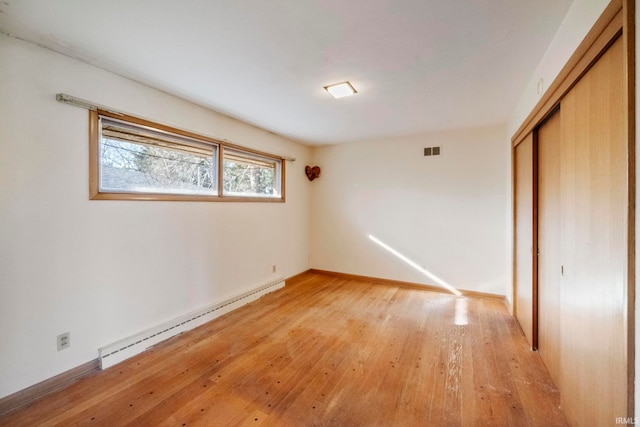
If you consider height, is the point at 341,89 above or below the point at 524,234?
above

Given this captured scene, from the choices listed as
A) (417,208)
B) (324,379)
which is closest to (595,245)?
(324,379)

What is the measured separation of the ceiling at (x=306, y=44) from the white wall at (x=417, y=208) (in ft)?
3.64

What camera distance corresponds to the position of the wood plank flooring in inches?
65.4

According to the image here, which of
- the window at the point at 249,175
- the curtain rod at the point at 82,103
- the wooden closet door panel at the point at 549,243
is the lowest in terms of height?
the wooden closet door panel at the point at 549,243

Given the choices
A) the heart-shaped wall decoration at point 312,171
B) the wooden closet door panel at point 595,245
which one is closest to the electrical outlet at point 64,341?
the wooden closet door panel at point 595,245

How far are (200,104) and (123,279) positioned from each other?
198cm

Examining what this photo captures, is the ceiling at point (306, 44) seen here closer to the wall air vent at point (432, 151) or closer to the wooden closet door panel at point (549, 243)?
the wooden closet door panel at point (549, 243)

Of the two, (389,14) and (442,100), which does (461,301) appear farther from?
(389,14)

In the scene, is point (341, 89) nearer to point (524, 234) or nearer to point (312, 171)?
point (524, 234)

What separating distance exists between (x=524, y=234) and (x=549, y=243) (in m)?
0.70

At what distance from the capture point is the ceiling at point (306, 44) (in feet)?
4.84

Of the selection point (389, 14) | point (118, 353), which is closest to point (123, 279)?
point (118, 353)

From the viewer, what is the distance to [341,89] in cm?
248

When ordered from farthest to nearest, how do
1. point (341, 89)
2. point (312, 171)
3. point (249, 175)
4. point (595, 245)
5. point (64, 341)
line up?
point (312, 171) < point (249, 175) < point (341, 89) < point (64, 341) < point (595, 245)
